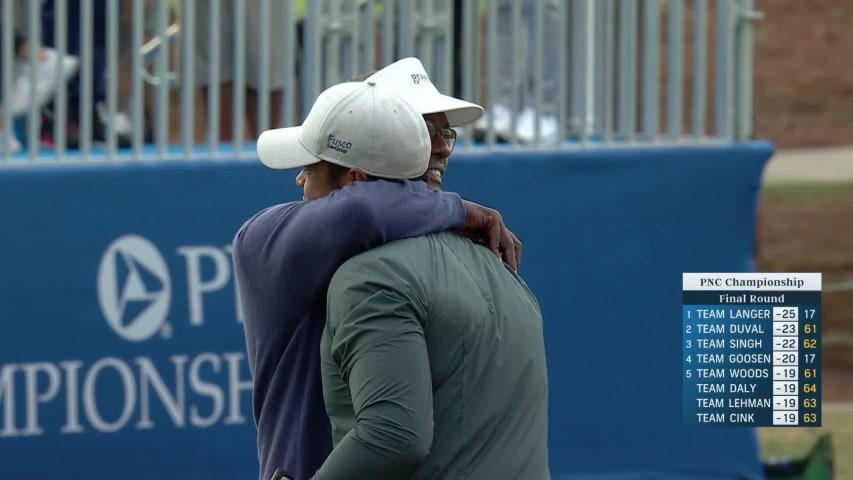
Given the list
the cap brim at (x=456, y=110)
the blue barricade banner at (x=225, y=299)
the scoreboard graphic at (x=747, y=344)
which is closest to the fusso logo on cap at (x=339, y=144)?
the cap brim at (x=456, y=110)

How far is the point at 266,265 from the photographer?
263 centimetres

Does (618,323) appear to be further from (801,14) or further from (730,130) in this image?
(801,14)

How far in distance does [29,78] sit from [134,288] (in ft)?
2.53

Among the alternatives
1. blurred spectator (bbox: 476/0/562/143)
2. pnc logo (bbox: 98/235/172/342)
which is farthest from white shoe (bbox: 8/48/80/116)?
blurred spectator (bbox: 476/0/562/143)

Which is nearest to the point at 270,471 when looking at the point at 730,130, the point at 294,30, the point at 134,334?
the point at 134,334

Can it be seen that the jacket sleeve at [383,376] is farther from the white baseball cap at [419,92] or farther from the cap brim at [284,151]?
the white baseball cap at [419,92]

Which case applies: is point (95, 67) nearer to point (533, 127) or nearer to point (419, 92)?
point (533, 127)

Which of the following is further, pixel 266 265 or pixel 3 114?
pixel 3 114

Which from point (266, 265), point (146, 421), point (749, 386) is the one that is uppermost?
point (266, 265)

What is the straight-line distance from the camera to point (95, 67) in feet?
17.2

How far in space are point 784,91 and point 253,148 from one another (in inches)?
414

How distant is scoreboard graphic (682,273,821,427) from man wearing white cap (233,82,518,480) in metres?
0.95

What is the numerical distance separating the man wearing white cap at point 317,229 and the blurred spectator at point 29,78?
2488 millimetres

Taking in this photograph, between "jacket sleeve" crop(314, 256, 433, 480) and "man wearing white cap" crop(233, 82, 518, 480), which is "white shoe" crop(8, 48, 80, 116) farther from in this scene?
"jacket sleeve" crop(314, 256, 433, 480)
